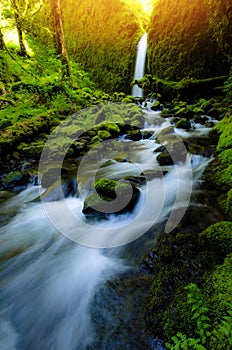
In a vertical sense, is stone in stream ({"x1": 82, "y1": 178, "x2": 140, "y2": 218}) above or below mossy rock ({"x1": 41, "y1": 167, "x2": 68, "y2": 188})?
below

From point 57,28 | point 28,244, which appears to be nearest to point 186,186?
point 28,244

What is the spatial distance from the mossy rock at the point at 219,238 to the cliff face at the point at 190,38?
419 inches

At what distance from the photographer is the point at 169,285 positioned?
251 cm

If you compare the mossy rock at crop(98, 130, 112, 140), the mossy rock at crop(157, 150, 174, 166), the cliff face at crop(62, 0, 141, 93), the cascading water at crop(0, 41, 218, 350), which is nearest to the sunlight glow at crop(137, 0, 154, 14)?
the cliff face at crop(62, 0, 141, 93)

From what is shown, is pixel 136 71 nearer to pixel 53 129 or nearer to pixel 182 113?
pixel 182 113


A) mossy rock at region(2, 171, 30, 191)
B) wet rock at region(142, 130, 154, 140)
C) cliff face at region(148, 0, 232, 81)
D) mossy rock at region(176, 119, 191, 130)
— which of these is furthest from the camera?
cliff face at region(148, 0, 232, 81)

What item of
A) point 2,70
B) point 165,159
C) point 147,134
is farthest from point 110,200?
point 2,70

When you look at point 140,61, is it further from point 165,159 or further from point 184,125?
point 165,159

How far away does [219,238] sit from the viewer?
2.80 metres

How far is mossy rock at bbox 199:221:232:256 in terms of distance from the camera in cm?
270

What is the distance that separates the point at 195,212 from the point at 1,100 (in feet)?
26.1

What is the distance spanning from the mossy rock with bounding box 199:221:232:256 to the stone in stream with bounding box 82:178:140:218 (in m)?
1.69

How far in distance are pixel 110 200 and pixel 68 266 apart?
134 centimetres

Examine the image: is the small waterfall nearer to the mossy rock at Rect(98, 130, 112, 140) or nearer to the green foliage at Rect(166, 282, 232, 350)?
the mossy rock at Rect(98, 130, 112, 140)
